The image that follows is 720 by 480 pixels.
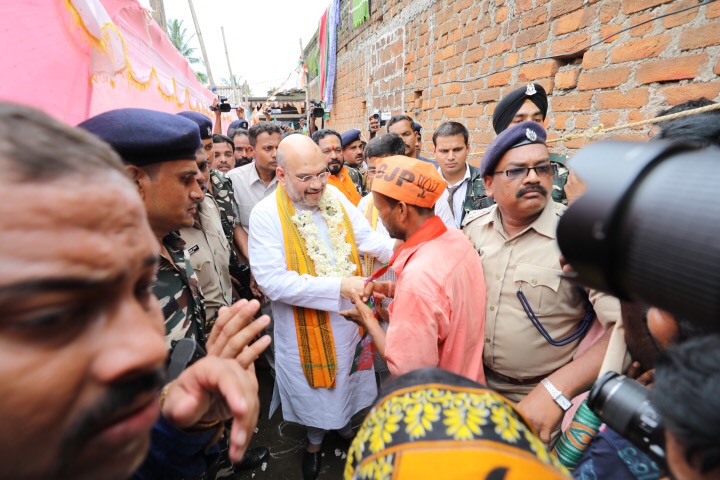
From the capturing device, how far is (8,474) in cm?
46

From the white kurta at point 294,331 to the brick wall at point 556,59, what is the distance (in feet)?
7.39

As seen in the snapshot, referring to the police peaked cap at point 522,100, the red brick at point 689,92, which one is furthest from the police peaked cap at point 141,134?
the red brick at point 689,92

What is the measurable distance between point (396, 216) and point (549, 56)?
2283 mm

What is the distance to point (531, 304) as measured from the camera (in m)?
1.62

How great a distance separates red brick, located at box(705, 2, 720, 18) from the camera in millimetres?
1848

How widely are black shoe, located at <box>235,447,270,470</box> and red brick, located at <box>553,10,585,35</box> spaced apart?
13.4ft

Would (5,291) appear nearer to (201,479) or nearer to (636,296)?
(636,296)

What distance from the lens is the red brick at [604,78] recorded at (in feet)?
7.79

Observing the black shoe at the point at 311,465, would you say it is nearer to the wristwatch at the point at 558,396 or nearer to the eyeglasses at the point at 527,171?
the wristwatch at the point at 558,396

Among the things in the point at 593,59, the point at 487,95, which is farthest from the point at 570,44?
the point at 487,95

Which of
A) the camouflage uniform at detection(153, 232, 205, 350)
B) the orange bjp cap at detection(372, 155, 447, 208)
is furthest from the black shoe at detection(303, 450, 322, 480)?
the orange bjp cap at detection(372, 155, 447, 208)


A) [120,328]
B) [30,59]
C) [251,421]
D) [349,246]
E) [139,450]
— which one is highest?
[30,59]

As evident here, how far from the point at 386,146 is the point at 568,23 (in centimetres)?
178

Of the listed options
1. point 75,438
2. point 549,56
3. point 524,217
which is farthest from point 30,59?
point 549,56
